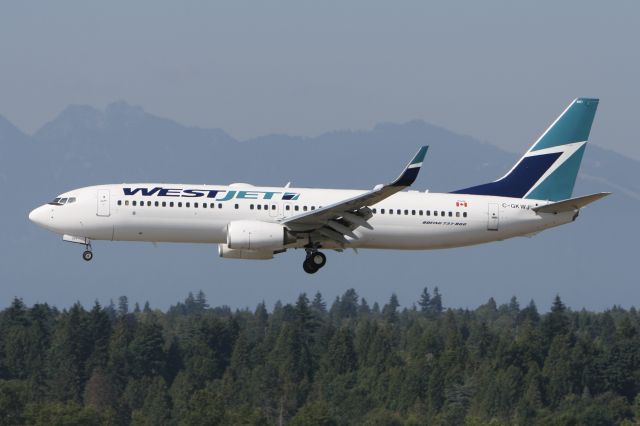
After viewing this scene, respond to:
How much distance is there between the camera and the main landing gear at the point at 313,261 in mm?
70188

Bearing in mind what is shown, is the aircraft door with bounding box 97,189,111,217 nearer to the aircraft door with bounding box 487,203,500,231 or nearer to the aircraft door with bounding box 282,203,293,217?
the aircraft door with bounding box 282,203,293,217

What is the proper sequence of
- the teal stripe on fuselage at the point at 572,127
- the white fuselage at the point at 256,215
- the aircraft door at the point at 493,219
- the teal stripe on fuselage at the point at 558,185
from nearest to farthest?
the white fuselage at the point at 256,215 → the aircraft door at the point at 493,219 → the teal stripe on fuselage at the point at 558,185 → the teal stripe on fuselage at the point at 572,127

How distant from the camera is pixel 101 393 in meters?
173

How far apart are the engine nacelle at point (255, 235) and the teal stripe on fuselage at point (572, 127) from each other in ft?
53.6

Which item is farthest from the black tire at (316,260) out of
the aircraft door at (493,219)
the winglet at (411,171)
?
the aircraft door at (493,219)

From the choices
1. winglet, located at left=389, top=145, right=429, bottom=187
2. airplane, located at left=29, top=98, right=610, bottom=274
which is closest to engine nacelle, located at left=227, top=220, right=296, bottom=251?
airplane, located at left=29, top=98, right=610, bottom=274

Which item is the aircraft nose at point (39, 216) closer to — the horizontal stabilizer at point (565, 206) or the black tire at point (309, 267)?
the black tire at point (309, 267)

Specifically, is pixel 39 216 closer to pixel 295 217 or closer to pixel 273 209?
pixel 273 209

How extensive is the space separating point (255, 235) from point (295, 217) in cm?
209

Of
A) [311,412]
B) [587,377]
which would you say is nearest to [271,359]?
[587,377]

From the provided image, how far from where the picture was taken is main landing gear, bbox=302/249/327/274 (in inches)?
2763

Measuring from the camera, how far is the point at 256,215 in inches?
2734

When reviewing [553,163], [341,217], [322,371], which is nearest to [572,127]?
[553,163]

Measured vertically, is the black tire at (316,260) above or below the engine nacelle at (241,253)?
below
